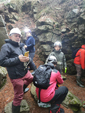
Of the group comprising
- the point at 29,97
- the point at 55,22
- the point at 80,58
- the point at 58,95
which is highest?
the point at 55,22

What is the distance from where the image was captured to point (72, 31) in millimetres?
7016

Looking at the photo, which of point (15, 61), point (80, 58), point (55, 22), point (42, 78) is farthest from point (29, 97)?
point (55, 22)

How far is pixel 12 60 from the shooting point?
79.4 inches

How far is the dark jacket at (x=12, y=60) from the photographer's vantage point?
1976mm

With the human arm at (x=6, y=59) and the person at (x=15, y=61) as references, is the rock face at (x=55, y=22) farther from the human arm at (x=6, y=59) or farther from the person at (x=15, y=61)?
the human arm at (x=6, y=59)

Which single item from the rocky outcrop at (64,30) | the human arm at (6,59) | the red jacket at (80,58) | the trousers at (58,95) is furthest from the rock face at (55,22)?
the human arm at (6,59)

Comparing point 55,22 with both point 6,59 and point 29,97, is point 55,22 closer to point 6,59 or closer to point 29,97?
point 6,59

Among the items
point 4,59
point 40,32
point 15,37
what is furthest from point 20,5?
point 4,59

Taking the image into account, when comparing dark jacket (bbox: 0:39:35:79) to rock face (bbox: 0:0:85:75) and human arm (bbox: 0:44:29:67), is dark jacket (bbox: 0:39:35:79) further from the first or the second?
rock face (bbox: 0:0:85:75)

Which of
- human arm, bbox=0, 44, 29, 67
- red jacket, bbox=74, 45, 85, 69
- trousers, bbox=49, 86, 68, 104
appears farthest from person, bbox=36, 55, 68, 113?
red jacket, bbox=74, 45, 85, 69

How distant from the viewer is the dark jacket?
1.98 metres

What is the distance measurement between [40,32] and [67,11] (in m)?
4.30

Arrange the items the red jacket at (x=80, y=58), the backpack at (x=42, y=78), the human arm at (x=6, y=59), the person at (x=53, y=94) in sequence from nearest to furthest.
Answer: the human arm at (x=6, y=59) < the backpack at (x=42, y=78) < the person at (x=53, y=94) < the red jacket at (x=80, y=58)

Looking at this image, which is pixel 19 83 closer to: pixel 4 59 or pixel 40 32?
pixel 4 59
